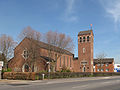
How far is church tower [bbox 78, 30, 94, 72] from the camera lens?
217ft

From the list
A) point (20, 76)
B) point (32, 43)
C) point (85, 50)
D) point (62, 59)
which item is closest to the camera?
point (20, 76)

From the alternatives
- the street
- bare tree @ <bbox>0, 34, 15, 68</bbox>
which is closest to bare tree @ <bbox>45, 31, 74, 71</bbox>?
bare tree @ <bbox>0, 34, 15, 68</bbox>

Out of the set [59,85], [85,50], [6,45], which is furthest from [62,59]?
[59,85]

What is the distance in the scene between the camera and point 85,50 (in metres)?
67.8

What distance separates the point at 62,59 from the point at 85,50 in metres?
11.9

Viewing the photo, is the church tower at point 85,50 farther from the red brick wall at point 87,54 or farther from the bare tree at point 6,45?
the bare tree at point 6,45

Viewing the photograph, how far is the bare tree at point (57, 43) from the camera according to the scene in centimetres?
4538


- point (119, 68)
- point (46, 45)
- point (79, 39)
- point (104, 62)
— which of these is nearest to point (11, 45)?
point (46, 45)

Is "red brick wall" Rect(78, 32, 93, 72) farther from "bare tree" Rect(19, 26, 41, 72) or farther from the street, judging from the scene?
the street

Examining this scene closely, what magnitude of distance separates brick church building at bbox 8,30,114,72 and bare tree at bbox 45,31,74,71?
409mm

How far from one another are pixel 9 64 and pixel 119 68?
58644mm

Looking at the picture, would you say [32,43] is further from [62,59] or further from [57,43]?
[62,59]

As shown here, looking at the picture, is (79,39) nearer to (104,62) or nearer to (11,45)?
(104,62)

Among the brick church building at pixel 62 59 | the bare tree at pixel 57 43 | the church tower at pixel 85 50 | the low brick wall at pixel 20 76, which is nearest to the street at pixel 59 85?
the low brick wall at pixel 20 76
